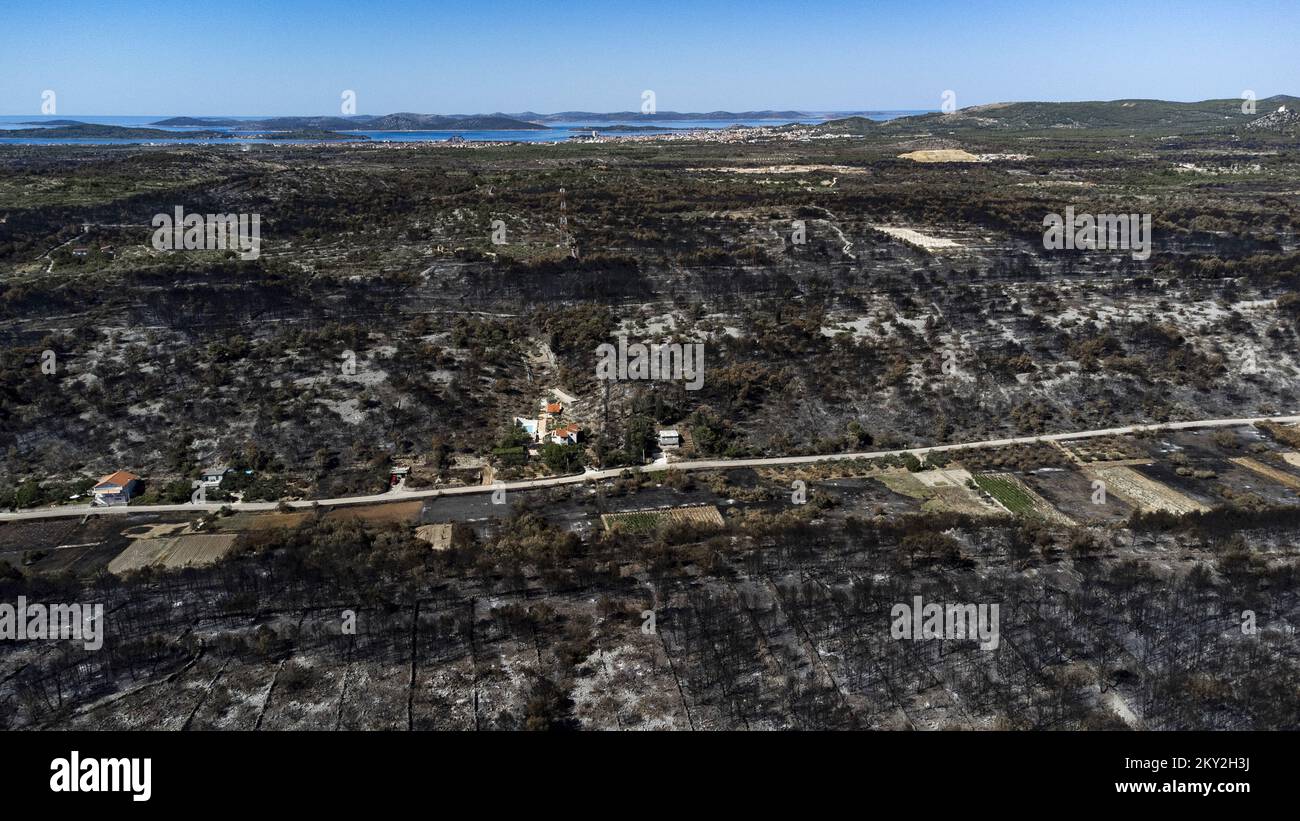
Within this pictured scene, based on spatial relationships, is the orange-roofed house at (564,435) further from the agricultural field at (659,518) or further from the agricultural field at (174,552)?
the agricultural field at (174,552)

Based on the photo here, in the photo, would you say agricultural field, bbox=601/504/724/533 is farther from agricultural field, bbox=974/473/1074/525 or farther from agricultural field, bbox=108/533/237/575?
agricultural field, bbox=108/533/237/575

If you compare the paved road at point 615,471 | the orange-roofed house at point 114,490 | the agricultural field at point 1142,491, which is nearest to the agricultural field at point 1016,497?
the paved road at point 615,471

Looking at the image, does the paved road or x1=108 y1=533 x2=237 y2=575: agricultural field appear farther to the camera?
the paved road

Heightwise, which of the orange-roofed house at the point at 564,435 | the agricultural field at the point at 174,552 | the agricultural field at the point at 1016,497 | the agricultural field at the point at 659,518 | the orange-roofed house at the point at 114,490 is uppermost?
the orange-roofed house at the point at 564,435

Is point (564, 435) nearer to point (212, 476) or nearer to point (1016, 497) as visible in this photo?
point (212, 476)

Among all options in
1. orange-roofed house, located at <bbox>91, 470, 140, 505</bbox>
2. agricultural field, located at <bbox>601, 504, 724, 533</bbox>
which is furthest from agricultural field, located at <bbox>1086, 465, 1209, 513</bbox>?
orange-roofed house, located at <bbox>91, 470, 140, 505</bbox>

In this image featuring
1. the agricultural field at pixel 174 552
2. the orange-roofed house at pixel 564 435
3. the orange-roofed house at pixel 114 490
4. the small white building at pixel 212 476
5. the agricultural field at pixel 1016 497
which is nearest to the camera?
the agricultural field at pixel 174 552
